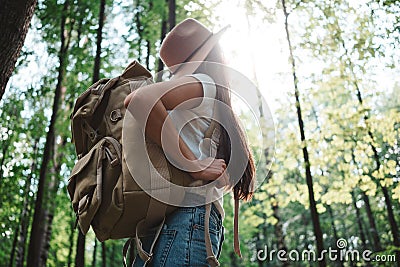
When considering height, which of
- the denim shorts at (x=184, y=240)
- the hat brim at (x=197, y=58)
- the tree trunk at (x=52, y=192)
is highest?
the tree trunk at (x=52, y=192)

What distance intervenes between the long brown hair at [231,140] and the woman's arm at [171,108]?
140 mm

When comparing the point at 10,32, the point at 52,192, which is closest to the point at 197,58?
the point at 10,32

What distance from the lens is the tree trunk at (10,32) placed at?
9.01 ft

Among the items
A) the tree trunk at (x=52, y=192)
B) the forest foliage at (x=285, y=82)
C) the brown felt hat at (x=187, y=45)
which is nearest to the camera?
the brown felt hat at (x=187, y=45)

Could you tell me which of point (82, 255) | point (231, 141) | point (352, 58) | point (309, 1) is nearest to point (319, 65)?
point (352, 58)

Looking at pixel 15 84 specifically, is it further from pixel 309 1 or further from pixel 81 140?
pixel 81 140

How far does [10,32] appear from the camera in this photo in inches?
109

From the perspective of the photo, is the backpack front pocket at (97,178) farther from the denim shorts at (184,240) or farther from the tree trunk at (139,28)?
the tree trunk at (139,28)

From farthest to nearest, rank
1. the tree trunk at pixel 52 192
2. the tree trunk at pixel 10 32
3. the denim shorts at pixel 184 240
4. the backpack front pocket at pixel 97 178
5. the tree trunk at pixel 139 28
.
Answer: the tree trunk at pixel 52 192 → the tree trunk at pixel 139 28 → the tree trunk at pixel 10 32 → the backpack front pocket at pixel 97 178 → the denim shorts at pixel 184 240

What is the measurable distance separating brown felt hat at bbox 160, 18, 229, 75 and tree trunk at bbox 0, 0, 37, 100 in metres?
1.21

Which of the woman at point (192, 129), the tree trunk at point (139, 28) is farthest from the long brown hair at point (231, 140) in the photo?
the tree trunk at point (139, 28)

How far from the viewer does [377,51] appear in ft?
23.3

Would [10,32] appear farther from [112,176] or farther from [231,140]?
[231,140]

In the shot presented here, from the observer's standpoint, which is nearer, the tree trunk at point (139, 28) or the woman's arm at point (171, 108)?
the woman's arm at point (171, 108)
